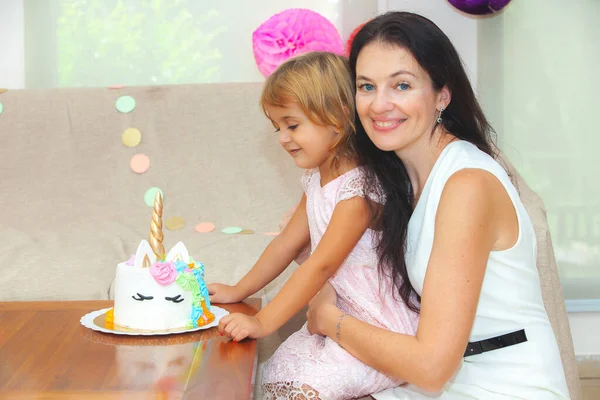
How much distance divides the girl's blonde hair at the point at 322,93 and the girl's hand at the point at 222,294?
362 millimetres

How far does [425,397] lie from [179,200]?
59.6 inches

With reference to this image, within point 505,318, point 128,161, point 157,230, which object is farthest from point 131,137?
point 505,318

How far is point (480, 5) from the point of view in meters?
2.64

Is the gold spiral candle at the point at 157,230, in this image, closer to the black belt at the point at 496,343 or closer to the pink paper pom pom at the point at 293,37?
the black belt at the point at 496,343

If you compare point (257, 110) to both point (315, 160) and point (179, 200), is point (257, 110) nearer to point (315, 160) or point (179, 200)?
point (179, 200)

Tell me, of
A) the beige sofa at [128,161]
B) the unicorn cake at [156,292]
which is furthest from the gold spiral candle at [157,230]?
the beige sofa at [128,161]

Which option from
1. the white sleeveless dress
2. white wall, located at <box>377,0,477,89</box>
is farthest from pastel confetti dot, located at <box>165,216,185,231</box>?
the white sleeveless dress

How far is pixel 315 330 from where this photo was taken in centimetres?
144

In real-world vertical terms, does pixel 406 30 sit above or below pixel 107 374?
above

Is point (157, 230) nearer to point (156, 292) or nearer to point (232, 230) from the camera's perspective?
point (156, 292)

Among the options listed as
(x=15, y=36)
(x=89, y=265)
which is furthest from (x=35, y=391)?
(x=15, y=36)

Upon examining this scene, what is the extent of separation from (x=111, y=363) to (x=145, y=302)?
0.20 m

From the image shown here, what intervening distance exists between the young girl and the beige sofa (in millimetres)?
759

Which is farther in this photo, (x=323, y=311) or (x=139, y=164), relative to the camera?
(x=139, y=164)
